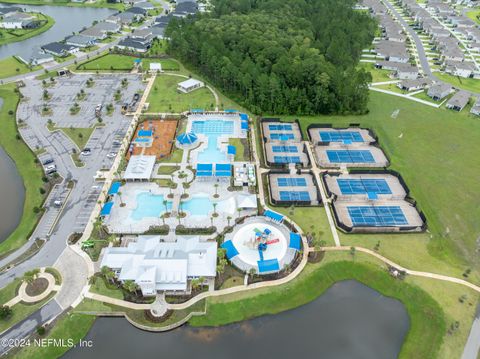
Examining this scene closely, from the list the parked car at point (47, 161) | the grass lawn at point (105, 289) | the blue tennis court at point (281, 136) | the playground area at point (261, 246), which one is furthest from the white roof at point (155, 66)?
the grass lawn at point (105, 289)

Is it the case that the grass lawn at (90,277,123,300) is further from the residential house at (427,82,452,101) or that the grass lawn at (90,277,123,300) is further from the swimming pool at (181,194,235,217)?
the residential house at (427,82,452,101)

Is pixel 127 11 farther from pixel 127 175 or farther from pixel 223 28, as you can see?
pixel 127 175

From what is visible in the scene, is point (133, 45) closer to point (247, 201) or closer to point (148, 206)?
point (148, 206)

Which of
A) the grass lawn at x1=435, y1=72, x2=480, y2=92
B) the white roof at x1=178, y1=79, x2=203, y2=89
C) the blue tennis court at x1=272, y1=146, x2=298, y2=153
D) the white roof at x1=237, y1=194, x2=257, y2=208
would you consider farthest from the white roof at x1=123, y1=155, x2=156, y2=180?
the grass lawn at x1=435, y1=72, x2=480, y2=92

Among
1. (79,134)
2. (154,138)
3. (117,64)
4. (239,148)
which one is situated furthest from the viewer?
(117,64)

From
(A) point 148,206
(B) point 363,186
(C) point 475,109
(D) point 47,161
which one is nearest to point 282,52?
(B) point 363,186

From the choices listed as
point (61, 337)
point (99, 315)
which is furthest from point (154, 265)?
point (61, 337)

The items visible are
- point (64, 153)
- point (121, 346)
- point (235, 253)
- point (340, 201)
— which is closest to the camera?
point (121, 346)

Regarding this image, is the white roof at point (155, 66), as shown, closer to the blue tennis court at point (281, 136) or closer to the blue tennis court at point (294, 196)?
the blue tennis court at point (281, 136)
